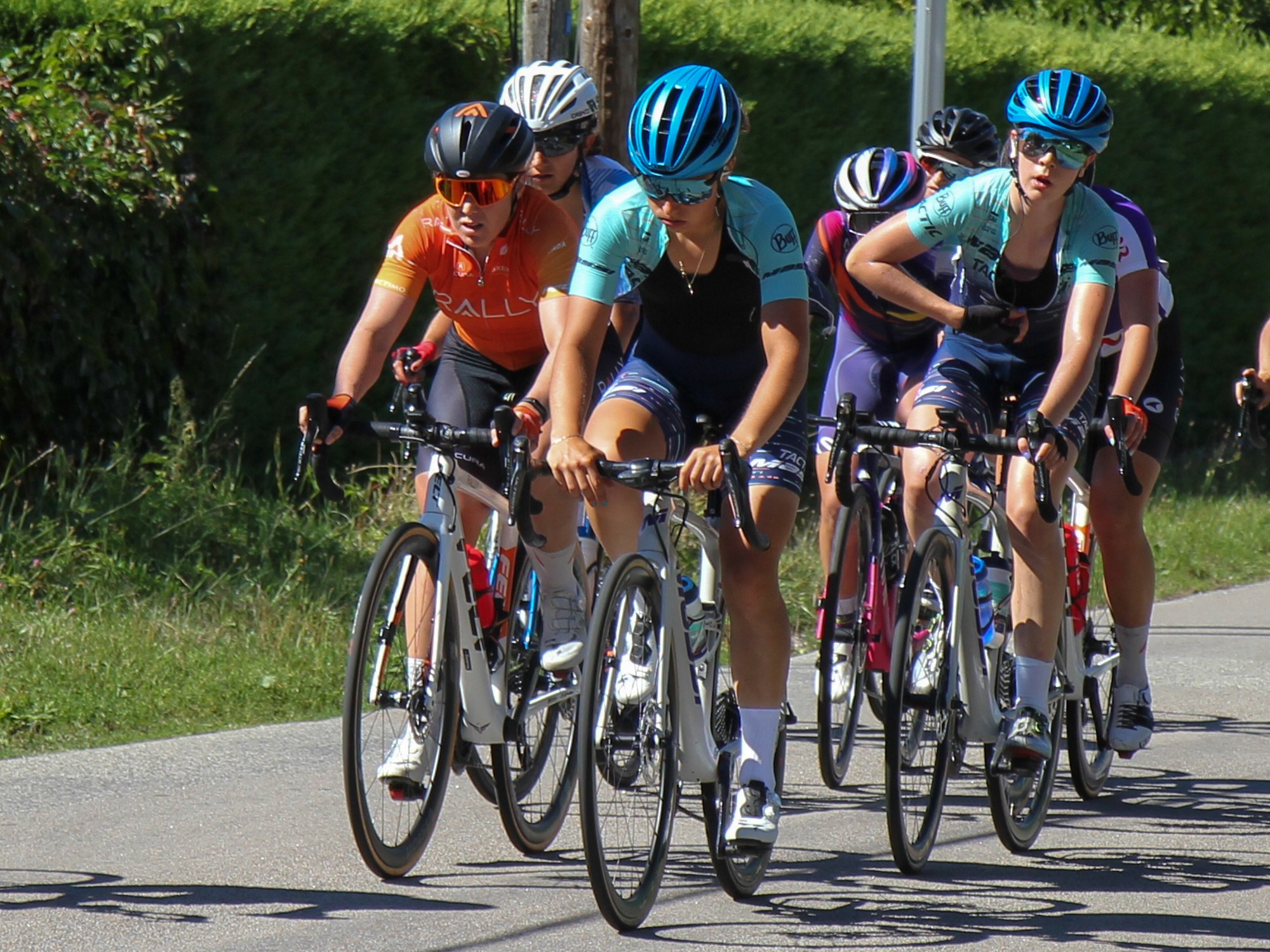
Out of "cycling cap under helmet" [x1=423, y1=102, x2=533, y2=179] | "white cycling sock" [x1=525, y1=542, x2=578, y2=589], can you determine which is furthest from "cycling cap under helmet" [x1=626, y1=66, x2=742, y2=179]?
"white cycling sock" [x1=525, y1=542, x2=578, y2=589]

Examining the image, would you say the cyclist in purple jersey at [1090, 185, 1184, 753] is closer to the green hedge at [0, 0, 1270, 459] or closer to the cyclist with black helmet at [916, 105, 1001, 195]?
the cyclist with black helmet at [916, 105, 1001, 195]

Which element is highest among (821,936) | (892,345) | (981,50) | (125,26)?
(981,50)

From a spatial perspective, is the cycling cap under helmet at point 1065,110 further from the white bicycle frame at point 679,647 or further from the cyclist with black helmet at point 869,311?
the white bicycle frame at point 679,647

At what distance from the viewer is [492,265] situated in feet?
17.0

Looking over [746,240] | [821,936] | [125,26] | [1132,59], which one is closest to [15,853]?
[821,936]

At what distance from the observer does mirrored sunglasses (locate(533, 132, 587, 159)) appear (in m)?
5.58

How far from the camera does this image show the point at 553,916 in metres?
4.51

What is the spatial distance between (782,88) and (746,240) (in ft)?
23.2

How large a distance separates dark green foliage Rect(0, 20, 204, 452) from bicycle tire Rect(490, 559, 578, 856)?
12.2ft

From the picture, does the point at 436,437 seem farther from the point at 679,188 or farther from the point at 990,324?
the point at 990,324

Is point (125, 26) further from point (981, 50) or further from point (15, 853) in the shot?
point (981, 50)

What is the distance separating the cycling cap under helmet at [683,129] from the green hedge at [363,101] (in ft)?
15.7

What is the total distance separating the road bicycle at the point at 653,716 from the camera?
422cm

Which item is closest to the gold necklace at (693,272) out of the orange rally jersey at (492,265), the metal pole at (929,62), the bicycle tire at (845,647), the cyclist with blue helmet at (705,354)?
the cyclist with blue helmet at (705,354)
